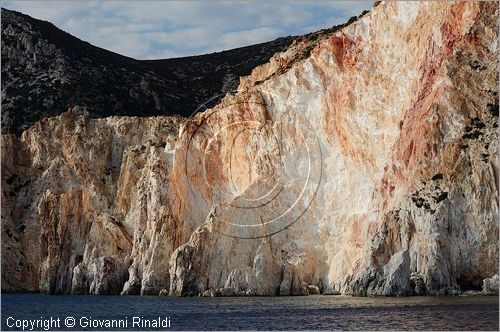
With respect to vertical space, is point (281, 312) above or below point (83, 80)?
below

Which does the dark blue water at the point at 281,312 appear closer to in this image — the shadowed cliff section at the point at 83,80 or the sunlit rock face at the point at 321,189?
the sunlit rock face at the point at 321,189

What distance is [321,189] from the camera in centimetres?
8606

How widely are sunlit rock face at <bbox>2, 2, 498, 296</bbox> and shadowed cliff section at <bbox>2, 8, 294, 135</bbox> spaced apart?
112 ft

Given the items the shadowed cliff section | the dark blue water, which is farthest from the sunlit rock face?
the shadowed cliff section

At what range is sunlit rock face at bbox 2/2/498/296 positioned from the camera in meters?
68.4

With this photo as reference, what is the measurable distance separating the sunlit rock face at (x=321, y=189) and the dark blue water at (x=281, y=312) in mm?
4497

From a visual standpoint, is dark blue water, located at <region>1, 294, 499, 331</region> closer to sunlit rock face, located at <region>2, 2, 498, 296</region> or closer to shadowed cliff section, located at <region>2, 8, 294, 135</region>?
sunlit rock face, located at <region>2, 2, 498, 296</region>

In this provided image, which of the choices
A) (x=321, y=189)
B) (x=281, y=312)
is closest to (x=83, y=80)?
(x=321, y=189)

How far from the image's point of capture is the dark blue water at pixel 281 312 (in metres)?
49.4

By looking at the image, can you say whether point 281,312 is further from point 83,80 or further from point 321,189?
point 83,80

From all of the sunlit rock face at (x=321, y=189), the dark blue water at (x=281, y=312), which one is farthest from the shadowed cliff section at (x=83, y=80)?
the dark blue water at (x=281, y=312)

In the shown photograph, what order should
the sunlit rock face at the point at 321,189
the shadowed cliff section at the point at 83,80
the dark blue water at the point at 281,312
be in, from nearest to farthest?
the dark blue water at the point at 281,312 < the sunlit rock face at the point at 321,189 < the shadowed cliff section at the point at 83,80

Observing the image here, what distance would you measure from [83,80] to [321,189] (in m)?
74.7

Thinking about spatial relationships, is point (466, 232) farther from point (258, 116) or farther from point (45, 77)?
point (45, 77)
